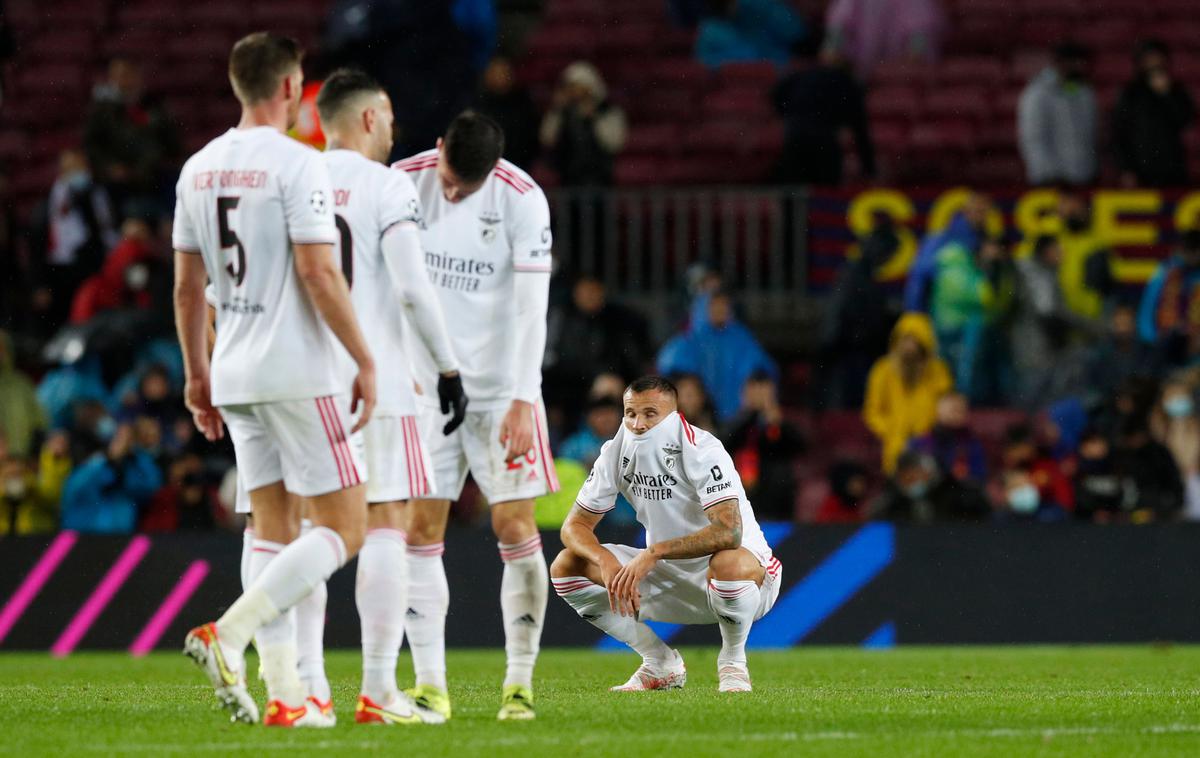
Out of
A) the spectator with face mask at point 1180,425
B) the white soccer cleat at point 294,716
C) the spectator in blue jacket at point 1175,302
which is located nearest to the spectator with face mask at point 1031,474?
the spectator with face mask at point 1180,425

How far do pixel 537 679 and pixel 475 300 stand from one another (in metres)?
2.99

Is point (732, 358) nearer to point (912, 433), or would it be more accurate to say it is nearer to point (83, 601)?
point (912, 433)

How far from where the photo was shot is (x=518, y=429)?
756 centimetres

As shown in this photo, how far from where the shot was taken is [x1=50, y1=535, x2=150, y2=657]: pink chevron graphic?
46.6ft

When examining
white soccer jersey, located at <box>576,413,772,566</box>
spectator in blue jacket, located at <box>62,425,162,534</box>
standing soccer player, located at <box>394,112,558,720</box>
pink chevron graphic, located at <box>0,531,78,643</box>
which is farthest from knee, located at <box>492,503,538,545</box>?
spectator in blue jacket, located at <box>62,425,162,534</box>

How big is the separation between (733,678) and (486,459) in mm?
1948

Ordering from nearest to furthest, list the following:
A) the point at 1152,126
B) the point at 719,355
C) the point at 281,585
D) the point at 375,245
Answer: the point at 281,585 → the point at 375,245 → the point at 719,355 → the point at 1152,126

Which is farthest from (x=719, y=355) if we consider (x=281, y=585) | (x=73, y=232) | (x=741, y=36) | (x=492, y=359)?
(x=281, y=585)

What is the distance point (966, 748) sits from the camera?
21.2 ft

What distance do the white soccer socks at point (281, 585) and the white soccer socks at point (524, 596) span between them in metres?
1.20

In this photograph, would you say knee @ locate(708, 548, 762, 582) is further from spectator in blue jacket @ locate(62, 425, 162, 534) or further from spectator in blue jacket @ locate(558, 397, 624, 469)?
spectator in blue jacket @ locate(62, 425, 162, 534)

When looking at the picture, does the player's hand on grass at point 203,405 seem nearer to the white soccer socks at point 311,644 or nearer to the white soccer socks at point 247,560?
the white soccer socks at point 247,560

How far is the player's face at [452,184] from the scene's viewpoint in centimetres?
786

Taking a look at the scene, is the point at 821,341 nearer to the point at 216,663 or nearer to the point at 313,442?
the point at 313,442
